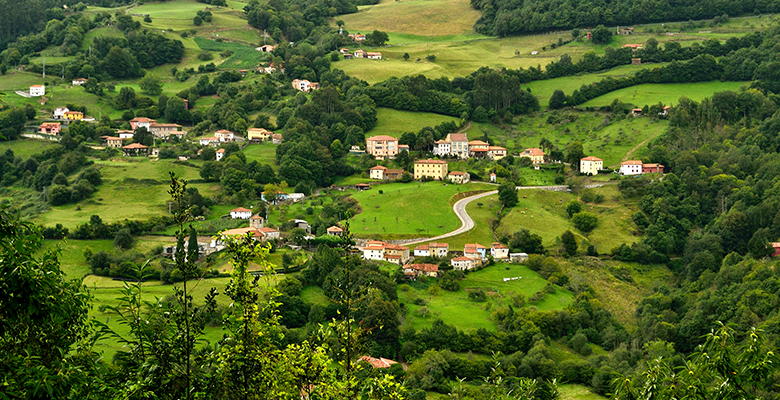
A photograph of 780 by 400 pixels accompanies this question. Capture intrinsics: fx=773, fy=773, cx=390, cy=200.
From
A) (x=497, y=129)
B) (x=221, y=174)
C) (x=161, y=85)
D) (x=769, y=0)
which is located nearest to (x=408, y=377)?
(x=221, y=174)

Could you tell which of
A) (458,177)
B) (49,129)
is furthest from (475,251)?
(49,129)

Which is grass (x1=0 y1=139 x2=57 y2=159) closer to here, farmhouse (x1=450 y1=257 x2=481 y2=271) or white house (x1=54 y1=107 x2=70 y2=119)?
white house (x1=54 y1=107 x2=70 y2=119)

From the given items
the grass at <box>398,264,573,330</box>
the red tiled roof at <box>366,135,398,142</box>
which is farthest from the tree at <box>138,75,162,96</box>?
the grass at <box>398,264,573,330</box>

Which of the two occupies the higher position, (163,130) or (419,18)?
(419,18)

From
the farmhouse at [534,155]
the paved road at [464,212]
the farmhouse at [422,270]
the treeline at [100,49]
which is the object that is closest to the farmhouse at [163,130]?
the treeline at [100,49]

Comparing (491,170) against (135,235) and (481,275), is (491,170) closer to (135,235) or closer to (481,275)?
(481,275)

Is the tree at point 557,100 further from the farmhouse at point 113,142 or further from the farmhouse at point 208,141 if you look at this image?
the farmhouse at point 113,142

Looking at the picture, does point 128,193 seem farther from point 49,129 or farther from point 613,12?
point 613,12
